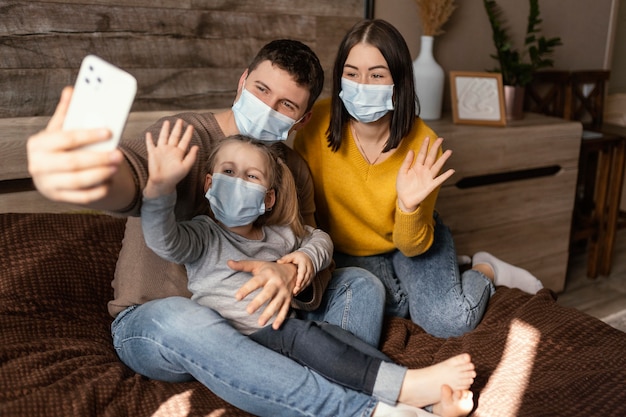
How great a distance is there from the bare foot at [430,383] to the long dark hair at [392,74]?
2.02 feet

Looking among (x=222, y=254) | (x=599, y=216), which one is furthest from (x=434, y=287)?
(x=599, y=216)

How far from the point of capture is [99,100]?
88cm

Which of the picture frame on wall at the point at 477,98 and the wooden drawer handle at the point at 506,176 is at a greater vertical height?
the picture frame on wall at the point at 477,98

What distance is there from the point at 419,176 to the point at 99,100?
2.51 feet

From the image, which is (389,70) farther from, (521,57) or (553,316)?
(521,57)

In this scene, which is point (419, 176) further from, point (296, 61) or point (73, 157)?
point (73, 157)

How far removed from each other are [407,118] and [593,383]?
2.37 ft

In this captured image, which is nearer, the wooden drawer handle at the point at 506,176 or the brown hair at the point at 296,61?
the brown hair at the point at 296,61

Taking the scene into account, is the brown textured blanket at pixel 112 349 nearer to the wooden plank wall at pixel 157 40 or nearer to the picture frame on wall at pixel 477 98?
the wooden plank wall at pixel 157 40

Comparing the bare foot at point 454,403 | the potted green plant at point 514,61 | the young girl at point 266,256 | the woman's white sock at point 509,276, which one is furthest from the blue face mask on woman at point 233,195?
the potted green plant at point 514,61

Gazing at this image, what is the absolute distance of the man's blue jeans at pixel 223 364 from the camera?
1.12 metres

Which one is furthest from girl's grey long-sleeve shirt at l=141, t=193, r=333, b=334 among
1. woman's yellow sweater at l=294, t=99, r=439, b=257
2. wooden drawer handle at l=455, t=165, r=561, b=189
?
wooden drawer handle at l=455, t=165, r=561, b=189

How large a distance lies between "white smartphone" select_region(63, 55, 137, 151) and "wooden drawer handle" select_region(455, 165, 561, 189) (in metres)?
1.64

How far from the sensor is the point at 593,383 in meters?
1.25
